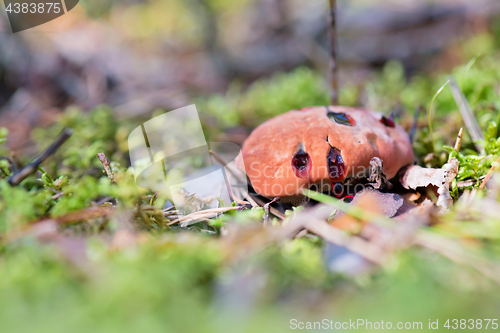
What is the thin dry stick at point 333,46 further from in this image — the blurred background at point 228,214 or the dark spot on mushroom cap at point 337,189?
the dark spot on mushroom cap at point 337,189

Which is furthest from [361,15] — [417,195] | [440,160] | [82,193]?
[82,193]

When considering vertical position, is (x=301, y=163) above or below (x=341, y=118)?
below

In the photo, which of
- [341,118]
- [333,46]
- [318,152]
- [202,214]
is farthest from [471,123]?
[202,214]

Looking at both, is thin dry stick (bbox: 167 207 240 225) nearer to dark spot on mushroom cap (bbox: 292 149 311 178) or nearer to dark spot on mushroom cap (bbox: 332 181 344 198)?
dark spot on mushroom cap (bbox: 292 149 311 178)

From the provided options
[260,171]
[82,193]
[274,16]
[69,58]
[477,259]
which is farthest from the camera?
[274,16]

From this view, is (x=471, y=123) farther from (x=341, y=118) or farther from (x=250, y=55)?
(x=250, y=55)

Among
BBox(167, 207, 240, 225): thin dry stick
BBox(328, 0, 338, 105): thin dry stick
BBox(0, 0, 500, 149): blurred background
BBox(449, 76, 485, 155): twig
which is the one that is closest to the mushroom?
BBox(167, 207, 240, 225): thin dry stick

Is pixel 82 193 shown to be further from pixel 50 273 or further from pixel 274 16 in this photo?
pixel 274 16
